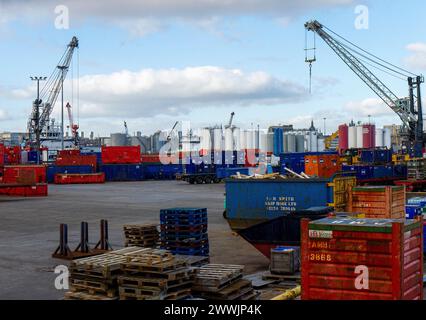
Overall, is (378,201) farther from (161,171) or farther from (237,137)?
(237,137)

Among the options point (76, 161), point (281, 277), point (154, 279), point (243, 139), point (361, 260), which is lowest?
point (281, 277)

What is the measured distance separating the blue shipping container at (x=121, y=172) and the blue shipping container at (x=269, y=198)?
163ft

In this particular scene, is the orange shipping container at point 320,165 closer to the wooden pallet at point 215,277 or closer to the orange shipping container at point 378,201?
the orange shipping container at point 378,201

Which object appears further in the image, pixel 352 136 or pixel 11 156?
pixel 352 136

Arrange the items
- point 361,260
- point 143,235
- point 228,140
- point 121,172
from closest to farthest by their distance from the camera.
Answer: point 361,260, point 143,235, point 121,172, point 228,140

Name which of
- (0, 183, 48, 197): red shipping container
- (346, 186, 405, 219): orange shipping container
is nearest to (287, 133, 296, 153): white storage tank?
(0, 183, 48, 197): red shipping container

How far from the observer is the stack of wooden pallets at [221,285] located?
10008 millimetres

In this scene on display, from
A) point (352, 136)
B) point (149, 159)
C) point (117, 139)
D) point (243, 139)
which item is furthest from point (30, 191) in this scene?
point (117, 139)

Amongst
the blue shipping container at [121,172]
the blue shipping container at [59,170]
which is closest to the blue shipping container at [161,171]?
the blue shipping container at [121,172]

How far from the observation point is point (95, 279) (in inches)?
393

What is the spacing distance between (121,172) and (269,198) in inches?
2017

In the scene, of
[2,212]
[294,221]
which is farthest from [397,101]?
[294,221]

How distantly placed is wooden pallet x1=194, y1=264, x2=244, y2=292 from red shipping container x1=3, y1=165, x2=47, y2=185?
113ft

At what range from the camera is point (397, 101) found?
65312mm
